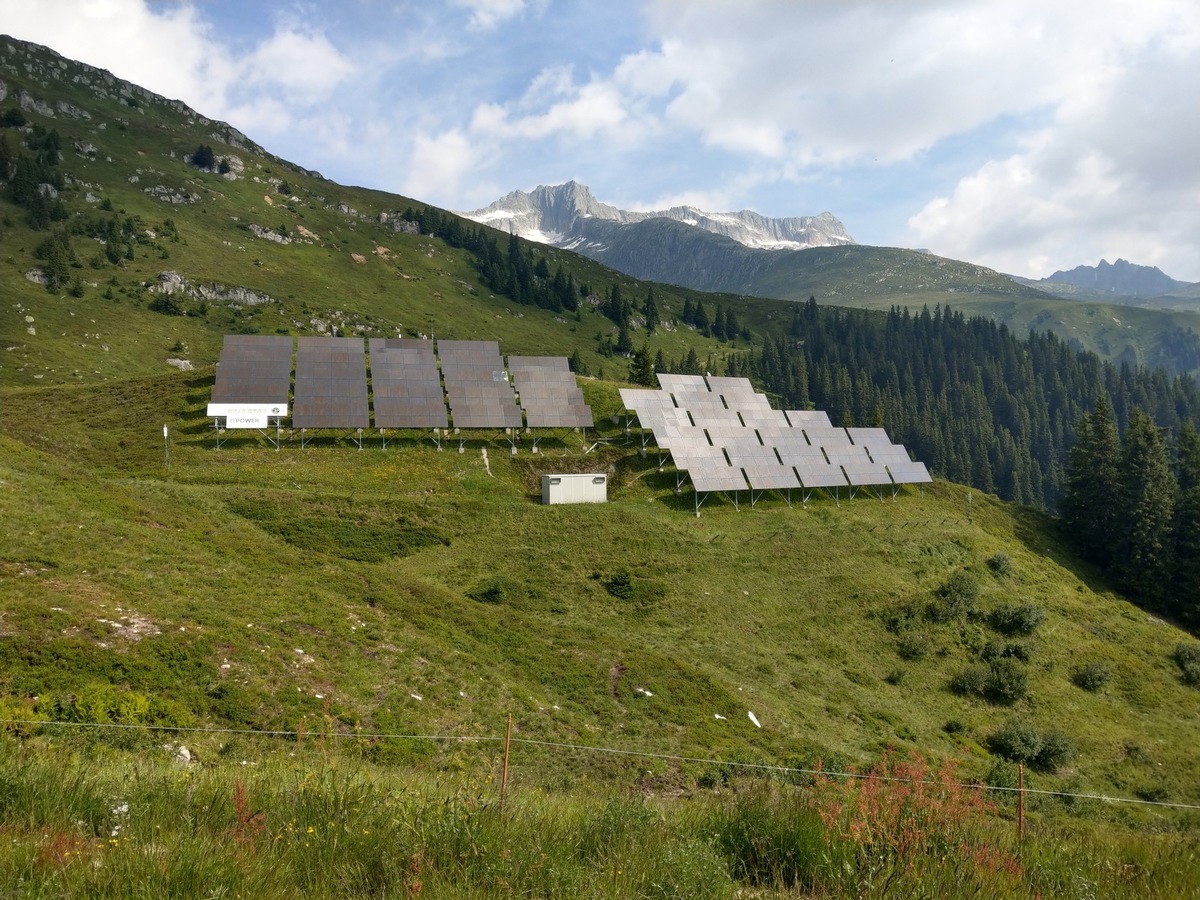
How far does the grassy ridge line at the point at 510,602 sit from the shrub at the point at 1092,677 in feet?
2.88

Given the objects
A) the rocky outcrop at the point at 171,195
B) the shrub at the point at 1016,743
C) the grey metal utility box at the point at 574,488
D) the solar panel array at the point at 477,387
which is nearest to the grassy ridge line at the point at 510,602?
the shrub at the point at 1016,743

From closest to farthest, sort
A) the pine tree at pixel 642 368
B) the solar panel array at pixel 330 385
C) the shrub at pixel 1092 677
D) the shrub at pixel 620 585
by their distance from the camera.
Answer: the shrub at pixel 620 585 → the shrub at pixel 1092 677 → the solar panel array at pixel 330 385 → the pine tree at pixel 642 368

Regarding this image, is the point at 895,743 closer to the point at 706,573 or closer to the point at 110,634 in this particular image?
the point at 706,573

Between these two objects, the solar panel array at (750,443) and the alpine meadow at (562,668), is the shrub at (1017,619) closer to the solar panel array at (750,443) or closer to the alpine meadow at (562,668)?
the alpine meadow at (562,668)

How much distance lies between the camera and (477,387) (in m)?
60.6

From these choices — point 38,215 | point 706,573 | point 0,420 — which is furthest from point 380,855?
point 38,215

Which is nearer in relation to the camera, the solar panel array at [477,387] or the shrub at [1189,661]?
the shrub at [1189,661]

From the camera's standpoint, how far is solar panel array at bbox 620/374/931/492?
57938 mm

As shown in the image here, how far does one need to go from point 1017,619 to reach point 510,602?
37.1 meters

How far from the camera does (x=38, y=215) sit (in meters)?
139

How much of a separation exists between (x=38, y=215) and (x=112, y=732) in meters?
178

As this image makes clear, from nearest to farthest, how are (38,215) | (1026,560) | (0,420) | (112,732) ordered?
(112,732), (0,420), (1026,560), (38,215)

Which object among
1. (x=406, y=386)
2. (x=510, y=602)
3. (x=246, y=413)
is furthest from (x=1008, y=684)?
(x=246, y=413)

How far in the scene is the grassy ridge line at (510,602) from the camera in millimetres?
20422
